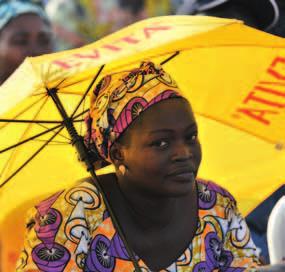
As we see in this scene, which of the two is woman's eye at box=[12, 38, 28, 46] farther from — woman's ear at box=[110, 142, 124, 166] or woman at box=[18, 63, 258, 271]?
woman's ear at box=[110, 142, 124, 166]

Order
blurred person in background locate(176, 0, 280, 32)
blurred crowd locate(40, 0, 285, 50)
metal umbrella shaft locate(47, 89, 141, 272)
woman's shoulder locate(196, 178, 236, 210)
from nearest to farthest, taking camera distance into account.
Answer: metal umbrella shaft locate(47, 89, 141, 272), woman's shoulder locate(196, 178, 236, 210), blurred person in background locate(176, 0, 280, 32), blurred crowd locate(40, 0, 285, 50)

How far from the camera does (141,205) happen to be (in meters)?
4.21

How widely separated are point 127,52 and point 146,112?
0.34 meters

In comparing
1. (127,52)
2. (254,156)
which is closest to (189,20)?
(127,52)

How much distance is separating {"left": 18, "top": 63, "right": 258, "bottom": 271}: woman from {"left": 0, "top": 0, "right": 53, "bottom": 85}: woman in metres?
2.05

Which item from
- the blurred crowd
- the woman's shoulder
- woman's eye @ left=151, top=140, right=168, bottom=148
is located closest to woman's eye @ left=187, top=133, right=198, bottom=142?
woman's eye @ left=151, top=140, right=168, bottom=148

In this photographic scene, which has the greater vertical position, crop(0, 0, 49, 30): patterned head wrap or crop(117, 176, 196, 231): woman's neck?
crop(0, 0, 49, 30): patterned head wrap

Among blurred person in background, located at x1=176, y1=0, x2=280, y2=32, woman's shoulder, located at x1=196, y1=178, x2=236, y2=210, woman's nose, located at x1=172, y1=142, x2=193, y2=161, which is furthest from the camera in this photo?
blurred person in background, located at x1=176, y1=0, x2=280, y2=32

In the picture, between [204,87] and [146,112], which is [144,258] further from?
[204,87]

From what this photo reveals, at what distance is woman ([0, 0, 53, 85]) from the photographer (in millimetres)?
6312

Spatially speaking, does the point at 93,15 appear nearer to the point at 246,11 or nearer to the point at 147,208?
the point at 246,11

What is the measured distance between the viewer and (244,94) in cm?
500

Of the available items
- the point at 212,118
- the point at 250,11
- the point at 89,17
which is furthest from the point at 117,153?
the point at 89,17

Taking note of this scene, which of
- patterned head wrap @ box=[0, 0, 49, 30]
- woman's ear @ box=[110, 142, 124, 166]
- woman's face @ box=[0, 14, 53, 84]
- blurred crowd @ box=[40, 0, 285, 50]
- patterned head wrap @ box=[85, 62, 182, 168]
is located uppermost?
blurred crowd @ box=[40, 0, 285, 50]
